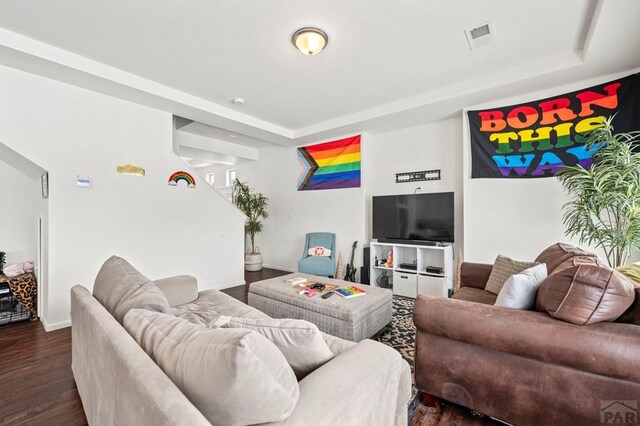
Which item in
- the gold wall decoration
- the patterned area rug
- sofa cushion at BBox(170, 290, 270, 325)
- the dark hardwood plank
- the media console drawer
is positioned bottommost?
the dark hardwood plank

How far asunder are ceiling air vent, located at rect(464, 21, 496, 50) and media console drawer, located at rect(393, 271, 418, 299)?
280 centimetres

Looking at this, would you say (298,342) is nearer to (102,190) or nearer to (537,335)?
(537,335)

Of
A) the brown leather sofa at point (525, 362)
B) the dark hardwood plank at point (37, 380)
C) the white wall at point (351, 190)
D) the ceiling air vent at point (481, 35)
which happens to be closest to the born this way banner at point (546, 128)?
the white wall at point (351, 190)

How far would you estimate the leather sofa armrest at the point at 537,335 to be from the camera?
4.03 ft

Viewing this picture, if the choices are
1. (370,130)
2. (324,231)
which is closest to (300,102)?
(370,130)

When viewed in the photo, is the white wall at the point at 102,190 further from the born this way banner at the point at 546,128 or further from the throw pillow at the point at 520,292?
the born this way banner at the point at 546,128

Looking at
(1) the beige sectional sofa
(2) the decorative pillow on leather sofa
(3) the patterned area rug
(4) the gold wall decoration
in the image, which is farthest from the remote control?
(4) the gold wall decoration

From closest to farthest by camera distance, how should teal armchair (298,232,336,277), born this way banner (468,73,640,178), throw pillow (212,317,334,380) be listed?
throw pillow (212,317,334,380) → born this way banner (468,73,640,178) → teal armchair (298,232,336,277)

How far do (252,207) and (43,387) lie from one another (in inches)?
174

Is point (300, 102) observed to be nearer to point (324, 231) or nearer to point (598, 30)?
point (324, 231)

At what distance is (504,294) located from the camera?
1.67 metres

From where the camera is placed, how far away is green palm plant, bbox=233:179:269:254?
6.15m

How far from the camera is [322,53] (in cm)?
272

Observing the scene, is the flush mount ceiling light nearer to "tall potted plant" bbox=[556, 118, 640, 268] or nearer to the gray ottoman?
the gray ottoman
